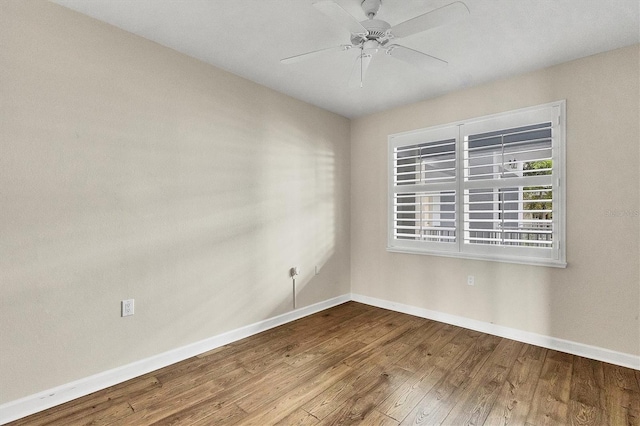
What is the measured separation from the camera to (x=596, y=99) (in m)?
2.65

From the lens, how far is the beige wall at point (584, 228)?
8.28ft

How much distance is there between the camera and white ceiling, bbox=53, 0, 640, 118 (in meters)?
2.04

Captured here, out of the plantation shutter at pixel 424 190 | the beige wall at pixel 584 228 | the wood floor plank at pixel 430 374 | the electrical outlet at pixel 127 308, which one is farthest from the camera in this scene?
the plantation shutter at pixel 424 190

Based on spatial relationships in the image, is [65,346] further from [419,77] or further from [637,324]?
[637,324]

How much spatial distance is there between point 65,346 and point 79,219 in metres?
0.84

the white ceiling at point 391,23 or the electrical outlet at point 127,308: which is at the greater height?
the white ceiling at point 391,23

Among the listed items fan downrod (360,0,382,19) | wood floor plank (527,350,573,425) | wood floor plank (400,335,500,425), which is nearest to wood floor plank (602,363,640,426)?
wood floor plank (527,350,573,425)

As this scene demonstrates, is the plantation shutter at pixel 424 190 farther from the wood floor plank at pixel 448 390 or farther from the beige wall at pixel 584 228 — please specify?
the wood floor plank at pixel 448 390

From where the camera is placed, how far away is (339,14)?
66.9 inches

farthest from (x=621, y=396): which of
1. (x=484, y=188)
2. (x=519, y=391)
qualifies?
(x=484, y=188)

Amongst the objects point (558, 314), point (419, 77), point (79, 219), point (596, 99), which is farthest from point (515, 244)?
point (79, 219)

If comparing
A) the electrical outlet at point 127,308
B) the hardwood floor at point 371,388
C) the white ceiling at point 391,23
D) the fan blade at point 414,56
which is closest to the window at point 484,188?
the white ceiling at point 391,23

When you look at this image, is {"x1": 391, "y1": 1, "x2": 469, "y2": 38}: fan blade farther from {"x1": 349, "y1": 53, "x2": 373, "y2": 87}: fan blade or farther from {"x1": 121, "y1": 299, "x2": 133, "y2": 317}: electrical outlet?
{"x1": 121, "y1": 299, "x2": 133, "y2": 317}: electrical outlet

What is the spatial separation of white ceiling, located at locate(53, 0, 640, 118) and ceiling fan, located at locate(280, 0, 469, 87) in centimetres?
17
